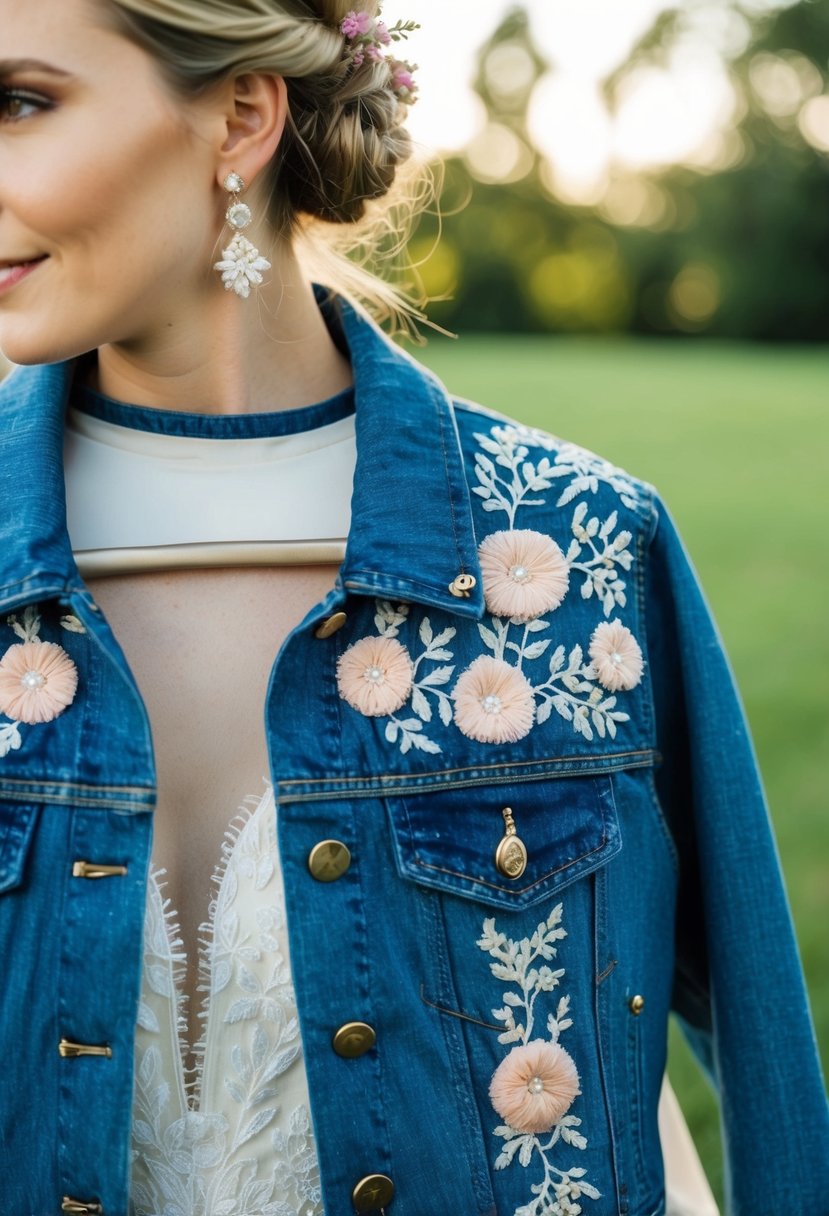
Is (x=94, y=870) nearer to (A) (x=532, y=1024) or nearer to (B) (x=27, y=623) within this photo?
(B) (x=27, y=623)

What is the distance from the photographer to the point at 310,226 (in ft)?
5.48

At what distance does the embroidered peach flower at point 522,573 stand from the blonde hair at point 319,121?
0.36 m

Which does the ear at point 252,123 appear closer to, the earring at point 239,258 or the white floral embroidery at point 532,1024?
the earring at point 239,258

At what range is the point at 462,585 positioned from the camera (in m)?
1.46

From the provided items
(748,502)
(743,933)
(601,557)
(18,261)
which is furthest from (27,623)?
(748,502)

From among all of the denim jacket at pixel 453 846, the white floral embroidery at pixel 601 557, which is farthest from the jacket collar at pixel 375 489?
the white floral embroidery at pixel 601 557

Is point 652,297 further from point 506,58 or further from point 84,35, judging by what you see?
point 84,35

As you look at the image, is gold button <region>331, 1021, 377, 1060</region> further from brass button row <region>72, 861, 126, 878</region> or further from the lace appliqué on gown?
brass button row <region>72, 861, 126, 878</region>

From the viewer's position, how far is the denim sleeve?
1.58m

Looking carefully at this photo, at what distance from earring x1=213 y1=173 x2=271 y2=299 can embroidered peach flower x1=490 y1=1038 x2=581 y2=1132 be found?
3.00 ft

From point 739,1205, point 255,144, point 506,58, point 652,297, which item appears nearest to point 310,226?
point 255,144

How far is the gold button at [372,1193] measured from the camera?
4.53ft

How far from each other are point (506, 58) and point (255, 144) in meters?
30.7

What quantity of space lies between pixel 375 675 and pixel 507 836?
0.24 meters
